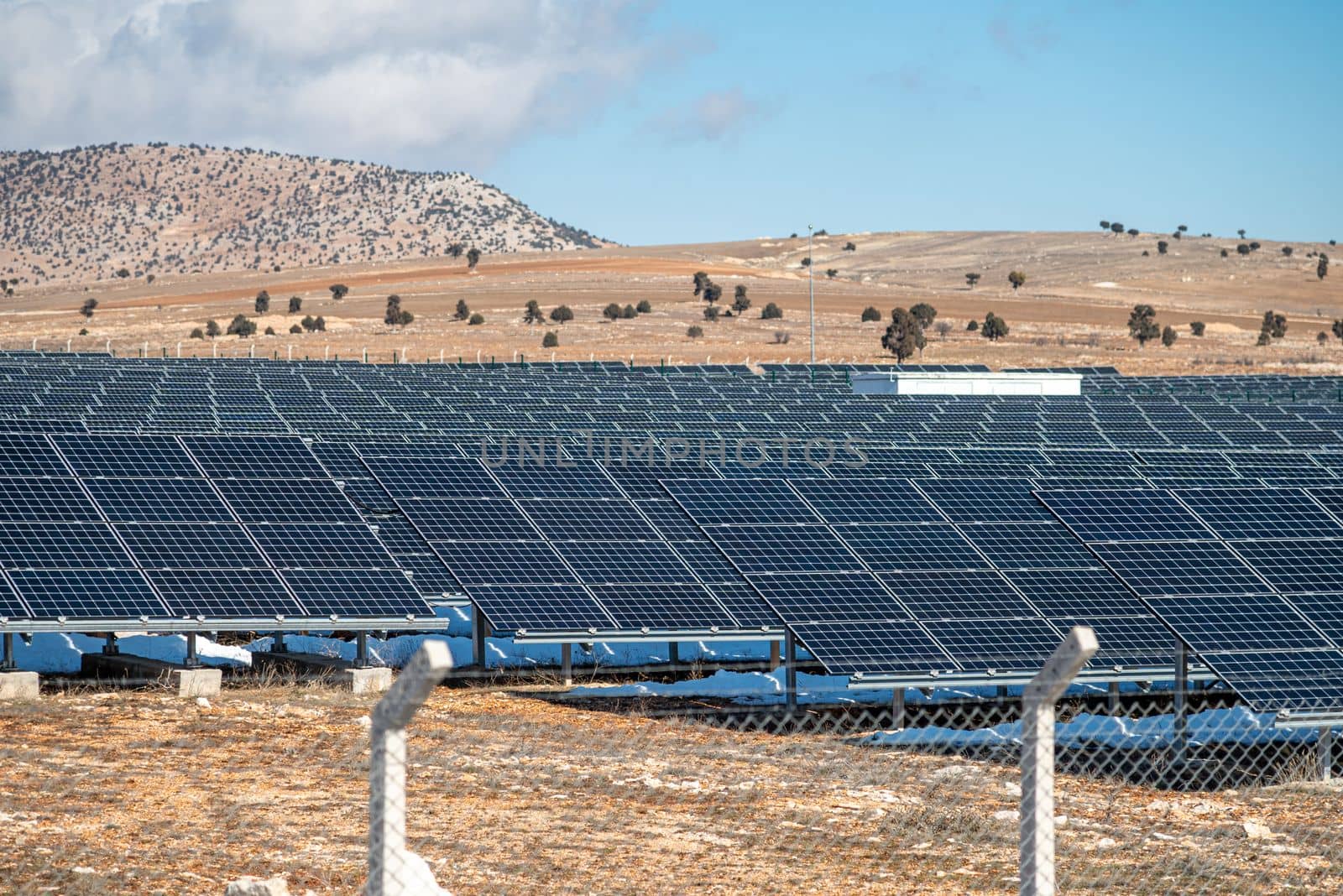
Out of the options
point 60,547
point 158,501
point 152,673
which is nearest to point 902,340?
point 158,501

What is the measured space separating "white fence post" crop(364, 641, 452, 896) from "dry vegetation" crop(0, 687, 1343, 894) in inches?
177

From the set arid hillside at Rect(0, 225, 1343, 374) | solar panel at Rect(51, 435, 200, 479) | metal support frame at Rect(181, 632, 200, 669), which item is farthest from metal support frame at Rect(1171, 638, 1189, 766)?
arid hillside at Rect(0, 225, 1343, 374)

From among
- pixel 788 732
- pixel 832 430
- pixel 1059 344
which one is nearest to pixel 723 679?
Result: pixel 788 732

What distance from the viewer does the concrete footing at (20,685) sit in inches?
747


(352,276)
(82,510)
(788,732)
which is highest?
(352,276)

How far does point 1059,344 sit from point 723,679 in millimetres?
80870

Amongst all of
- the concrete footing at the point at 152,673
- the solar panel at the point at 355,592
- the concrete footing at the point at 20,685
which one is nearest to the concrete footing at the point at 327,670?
the solar panel at the point at 355,592

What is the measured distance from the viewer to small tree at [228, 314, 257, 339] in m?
98.9

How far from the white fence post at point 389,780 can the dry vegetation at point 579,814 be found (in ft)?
14.8

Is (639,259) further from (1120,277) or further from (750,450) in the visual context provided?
(750,450)

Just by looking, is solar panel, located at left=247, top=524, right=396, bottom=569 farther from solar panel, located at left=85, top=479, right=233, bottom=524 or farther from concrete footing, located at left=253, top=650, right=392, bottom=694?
concrete footing, located at left=253, top=650, right=392, bottom=694

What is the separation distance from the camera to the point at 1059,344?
99.6 metres

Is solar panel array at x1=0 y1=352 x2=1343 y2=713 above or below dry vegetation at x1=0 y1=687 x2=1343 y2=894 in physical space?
above

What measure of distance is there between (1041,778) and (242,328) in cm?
9541
